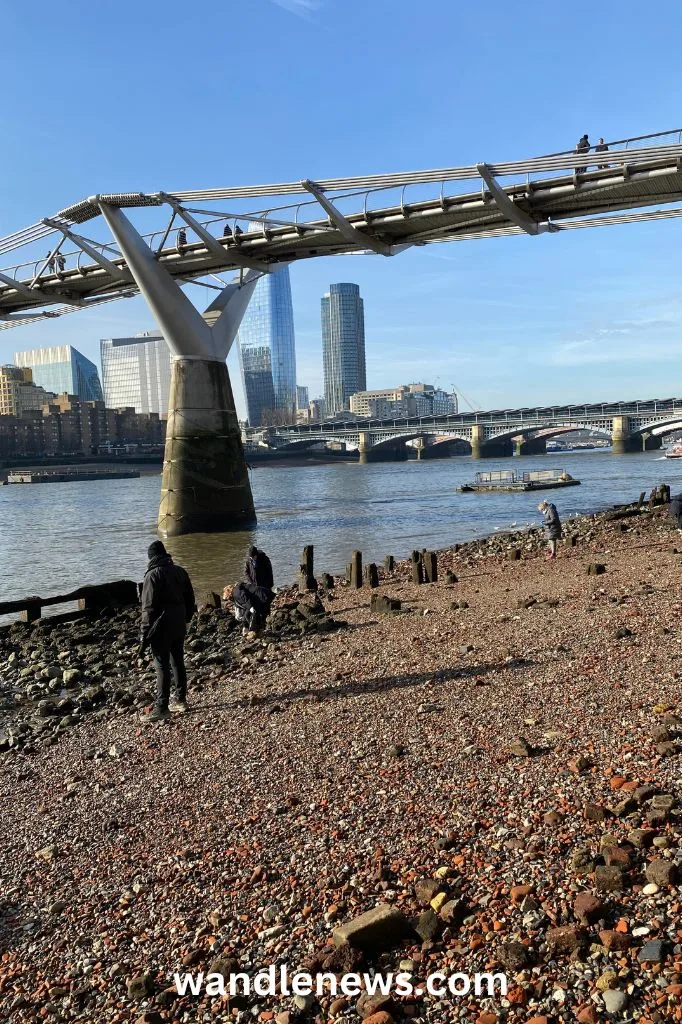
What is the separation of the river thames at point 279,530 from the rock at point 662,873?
18.2 meters

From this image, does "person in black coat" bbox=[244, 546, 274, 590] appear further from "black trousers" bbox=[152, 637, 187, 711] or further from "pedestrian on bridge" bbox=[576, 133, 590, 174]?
"pedestrian on bridge" bbox=[576, 133, 590, 174]

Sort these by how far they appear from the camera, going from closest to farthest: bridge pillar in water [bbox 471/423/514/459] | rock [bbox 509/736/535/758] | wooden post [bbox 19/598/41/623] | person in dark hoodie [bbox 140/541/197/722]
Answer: rock [bbox 509/736/535/758], person in dark hoodie [bbox 140/541/197/722], wooden post [bbox 19/598/41/623], bridge pillar in water [bbox 471/423/514/459]

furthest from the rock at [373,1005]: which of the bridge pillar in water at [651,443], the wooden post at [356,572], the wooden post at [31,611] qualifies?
the bridge pillar in water at [651,443]

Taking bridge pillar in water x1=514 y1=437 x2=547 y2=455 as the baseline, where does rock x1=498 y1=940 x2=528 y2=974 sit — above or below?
below

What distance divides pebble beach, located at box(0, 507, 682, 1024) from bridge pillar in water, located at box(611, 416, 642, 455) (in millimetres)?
118390

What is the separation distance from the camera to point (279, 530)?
115ft

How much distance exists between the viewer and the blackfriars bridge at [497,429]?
120 m

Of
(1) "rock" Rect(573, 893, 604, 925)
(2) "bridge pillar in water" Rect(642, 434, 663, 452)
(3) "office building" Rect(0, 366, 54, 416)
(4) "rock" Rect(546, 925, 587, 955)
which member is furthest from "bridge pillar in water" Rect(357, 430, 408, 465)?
(4) "rock" Rect(546, 925, 587, 955)

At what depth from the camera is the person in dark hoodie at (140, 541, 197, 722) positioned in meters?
8.20

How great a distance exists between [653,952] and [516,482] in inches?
2459

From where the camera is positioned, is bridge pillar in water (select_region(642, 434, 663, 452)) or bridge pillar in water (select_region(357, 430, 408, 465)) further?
bridge pillar in water (select_region(357, 430, 408, 465))

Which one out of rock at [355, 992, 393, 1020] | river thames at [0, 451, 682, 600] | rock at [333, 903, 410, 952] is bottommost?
river thames at [0, 451, 682, 600]

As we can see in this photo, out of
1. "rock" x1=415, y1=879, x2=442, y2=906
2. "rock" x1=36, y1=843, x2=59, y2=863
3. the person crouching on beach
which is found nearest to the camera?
"rock" x1=415, y1=879, x2=442, y2=906

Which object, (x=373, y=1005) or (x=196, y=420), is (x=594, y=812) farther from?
(x=196, y=420)
